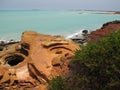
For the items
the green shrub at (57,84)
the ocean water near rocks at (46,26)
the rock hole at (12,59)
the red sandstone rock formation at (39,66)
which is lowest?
the green shrub at (57,84)

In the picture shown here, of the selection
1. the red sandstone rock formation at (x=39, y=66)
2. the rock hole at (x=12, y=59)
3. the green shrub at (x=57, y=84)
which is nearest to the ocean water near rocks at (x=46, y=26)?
the rock hole at (x=12, y=59)

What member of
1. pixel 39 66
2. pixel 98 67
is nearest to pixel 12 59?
pixel 39 66

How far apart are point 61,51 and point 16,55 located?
3.18 metres

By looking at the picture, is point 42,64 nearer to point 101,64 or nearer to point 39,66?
point 39,66

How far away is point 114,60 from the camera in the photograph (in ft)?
26.1

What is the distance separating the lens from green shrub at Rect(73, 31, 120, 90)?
7.93 metres

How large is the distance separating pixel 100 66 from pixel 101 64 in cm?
5

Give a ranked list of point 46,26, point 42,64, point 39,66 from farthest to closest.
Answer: point 46,26, point 42,64, point 39,66

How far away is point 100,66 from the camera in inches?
320

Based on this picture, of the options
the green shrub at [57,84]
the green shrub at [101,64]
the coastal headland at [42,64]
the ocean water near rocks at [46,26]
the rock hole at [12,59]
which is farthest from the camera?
the ocean water near rocks at [46,26]

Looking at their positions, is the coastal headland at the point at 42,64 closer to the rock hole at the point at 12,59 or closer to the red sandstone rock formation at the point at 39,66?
the red sandstone rock formation at the point at 39,66

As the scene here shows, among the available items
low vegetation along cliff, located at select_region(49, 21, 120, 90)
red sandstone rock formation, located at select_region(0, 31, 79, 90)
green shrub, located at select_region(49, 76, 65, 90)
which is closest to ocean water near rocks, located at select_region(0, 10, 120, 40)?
red sandstone rock formation, located at select_region(0, 31, 79, 90)

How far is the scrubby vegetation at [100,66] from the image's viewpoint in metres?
7.93

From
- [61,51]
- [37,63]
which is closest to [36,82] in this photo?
[37,63]
